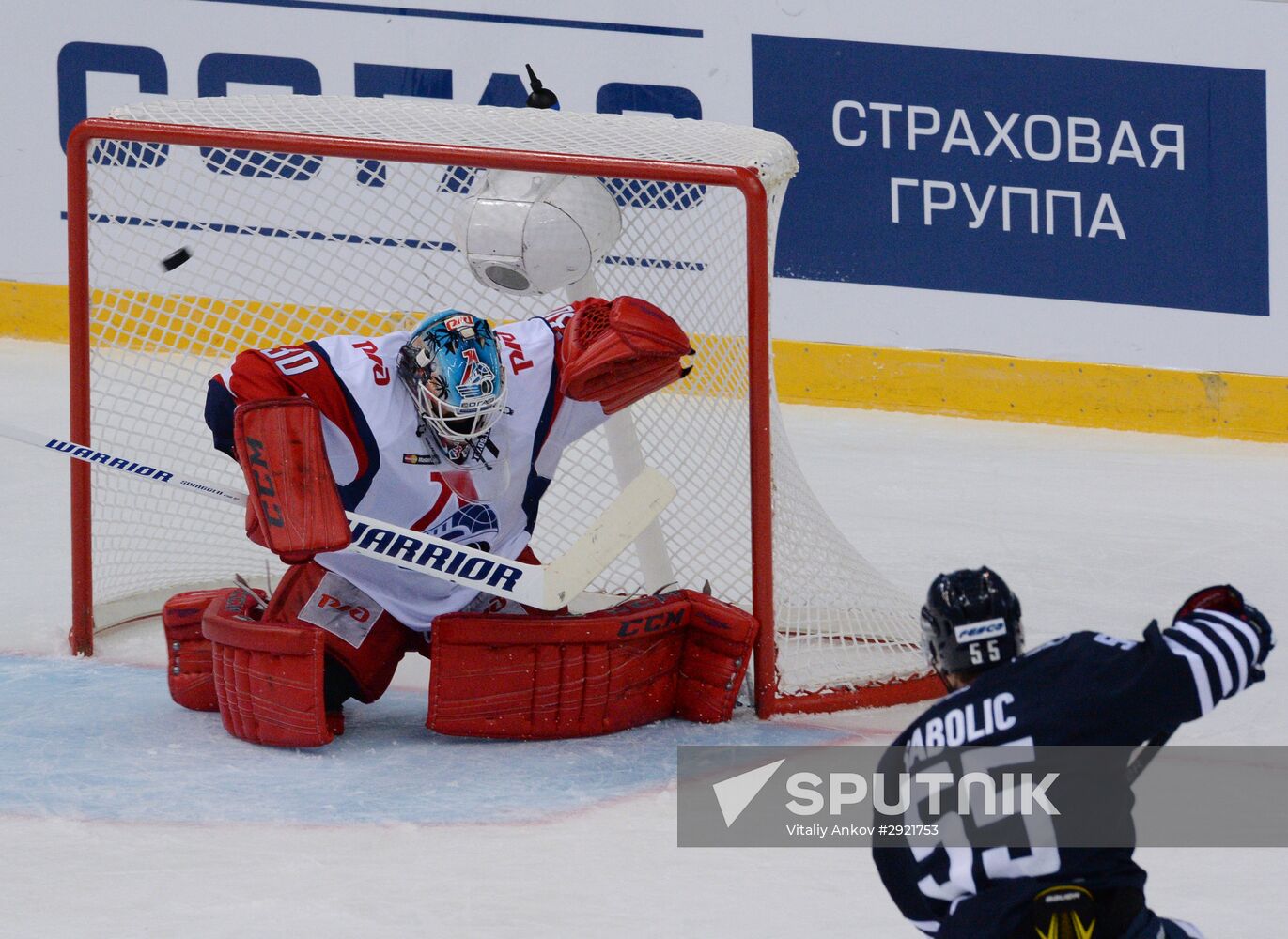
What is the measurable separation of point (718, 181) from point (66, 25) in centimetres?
357

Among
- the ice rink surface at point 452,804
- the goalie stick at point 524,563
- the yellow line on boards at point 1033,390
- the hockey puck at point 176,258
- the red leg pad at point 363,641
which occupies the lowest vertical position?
the ice rink surface at point 452,804

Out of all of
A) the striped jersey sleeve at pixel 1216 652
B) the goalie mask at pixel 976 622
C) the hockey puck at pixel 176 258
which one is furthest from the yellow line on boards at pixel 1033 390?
the striped jersey sleeve at pixel 1216 652

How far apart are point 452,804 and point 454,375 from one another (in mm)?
681

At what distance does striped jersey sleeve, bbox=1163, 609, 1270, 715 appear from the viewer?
2088 mm

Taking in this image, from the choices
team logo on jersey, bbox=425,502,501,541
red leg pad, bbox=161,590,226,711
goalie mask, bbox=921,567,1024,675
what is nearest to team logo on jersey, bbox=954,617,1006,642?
goalie mask, bbox=921,567,1024,675

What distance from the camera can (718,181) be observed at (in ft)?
11.8

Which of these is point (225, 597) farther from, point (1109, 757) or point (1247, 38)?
point (1247, 38)

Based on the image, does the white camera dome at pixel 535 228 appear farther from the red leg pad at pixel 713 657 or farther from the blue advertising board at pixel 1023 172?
the blue advertising board at pixel 1023 172

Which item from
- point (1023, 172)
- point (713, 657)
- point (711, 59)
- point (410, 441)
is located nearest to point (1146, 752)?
point (713, 657)

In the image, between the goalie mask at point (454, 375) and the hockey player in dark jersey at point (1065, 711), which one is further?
the goalie mask at point (454, 375)

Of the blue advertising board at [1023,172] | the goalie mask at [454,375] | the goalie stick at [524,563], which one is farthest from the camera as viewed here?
the blue advertising board at [1023,172]

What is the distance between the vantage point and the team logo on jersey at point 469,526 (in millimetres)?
3664

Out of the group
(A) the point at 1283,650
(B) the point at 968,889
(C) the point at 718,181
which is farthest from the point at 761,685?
(B) the point at 968,889

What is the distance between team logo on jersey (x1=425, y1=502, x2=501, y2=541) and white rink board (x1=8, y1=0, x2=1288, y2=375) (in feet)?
8.35
